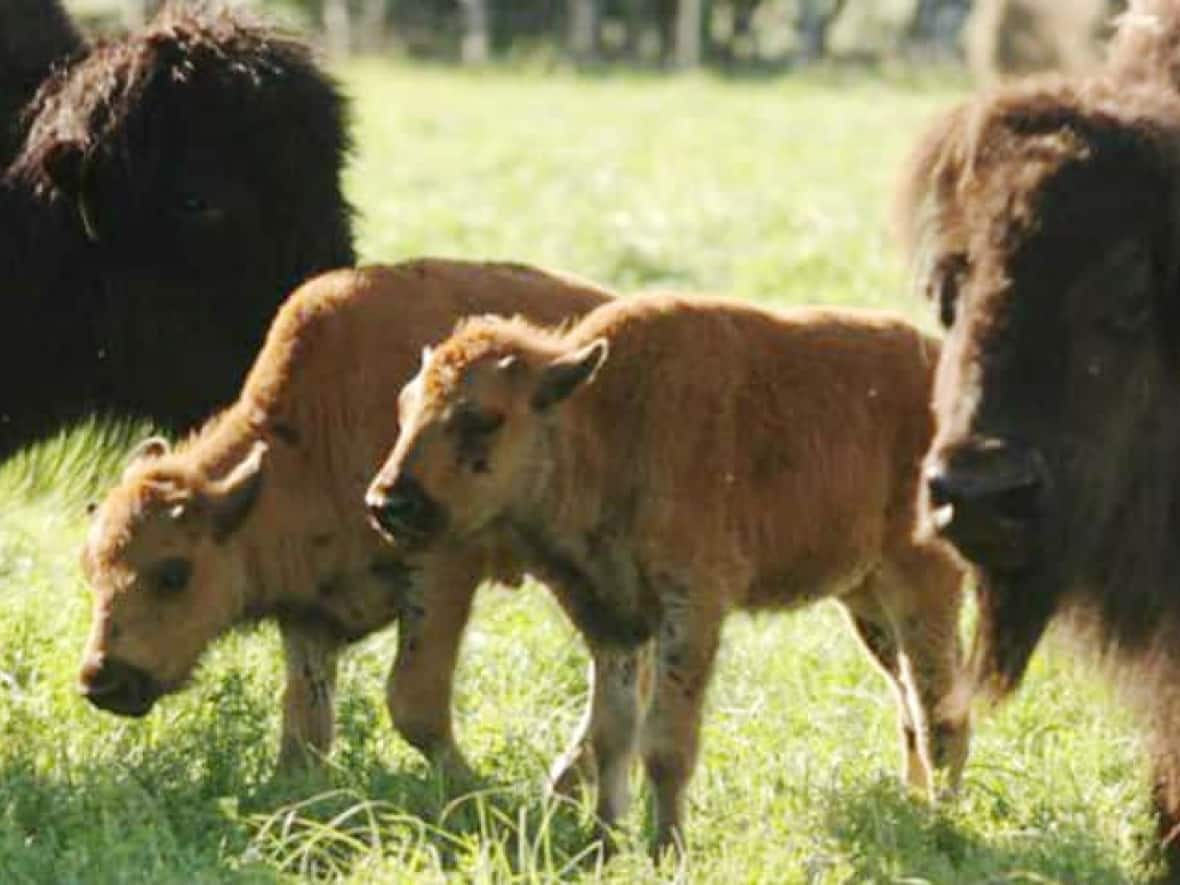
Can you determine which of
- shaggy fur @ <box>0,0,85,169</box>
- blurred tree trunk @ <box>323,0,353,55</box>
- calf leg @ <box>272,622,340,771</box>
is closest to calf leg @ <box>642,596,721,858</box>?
calf leg @ <box>272,622,340,771</box>

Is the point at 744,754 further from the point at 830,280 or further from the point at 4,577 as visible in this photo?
the point at 830,280

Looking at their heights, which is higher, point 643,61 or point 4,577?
point 4,577

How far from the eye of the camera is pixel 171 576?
288 inches

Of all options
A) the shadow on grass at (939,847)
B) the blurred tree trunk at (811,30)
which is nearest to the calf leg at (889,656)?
the shadow on grass at (939,847)

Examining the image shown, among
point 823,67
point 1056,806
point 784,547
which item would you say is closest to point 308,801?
point 784,547

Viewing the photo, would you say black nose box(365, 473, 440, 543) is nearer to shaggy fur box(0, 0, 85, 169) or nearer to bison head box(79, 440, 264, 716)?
bison head box(79, 440, 264, 716)

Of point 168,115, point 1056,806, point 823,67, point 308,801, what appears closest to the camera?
point 308,801

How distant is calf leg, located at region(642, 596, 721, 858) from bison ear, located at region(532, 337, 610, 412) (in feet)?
1.85

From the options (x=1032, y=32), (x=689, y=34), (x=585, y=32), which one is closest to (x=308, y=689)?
(x=1032, y=32)

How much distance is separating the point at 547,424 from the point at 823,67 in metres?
38.9

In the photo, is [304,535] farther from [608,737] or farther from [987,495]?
[987,495]

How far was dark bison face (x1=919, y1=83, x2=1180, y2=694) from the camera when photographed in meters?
5.72

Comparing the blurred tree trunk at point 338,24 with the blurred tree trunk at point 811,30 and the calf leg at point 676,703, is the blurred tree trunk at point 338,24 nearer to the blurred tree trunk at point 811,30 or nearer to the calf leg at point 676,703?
the blurred tree trunk at point 811,30

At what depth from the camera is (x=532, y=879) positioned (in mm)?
6316
